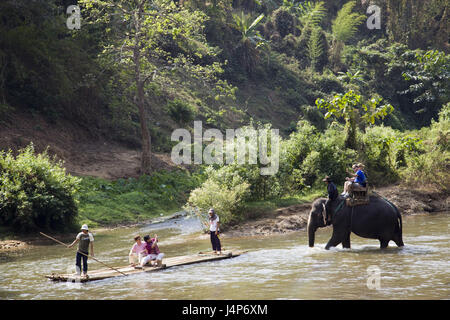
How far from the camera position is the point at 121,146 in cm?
4131

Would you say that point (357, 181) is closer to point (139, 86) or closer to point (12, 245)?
point (12, 245)

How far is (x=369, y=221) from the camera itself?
18.1 m

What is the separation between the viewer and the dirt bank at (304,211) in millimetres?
23547

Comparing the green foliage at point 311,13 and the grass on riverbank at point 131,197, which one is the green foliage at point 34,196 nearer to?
→ the grass on riverbank at point 131,197

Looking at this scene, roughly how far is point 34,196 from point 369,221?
1331 cm

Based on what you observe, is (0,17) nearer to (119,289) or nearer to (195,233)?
(195,233)

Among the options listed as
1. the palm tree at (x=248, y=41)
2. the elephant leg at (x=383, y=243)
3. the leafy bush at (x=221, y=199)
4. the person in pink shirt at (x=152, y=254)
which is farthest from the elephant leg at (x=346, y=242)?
the palm tree at (x=248, y=41)

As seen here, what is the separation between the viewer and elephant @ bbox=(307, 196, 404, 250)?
18094 millimetres

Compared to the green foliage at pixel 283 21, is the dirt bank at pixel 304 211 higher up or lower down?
lower down

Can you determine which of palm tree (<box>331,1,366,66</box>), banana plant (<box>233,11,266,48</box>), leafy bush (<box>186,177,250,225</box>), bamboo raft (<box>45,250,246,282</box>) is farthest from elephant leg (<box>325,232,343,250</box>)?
palm tree (<box>331,1,366,66</box>)

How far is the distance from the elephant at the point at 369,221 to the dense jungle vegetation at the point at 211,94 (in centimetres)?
614
